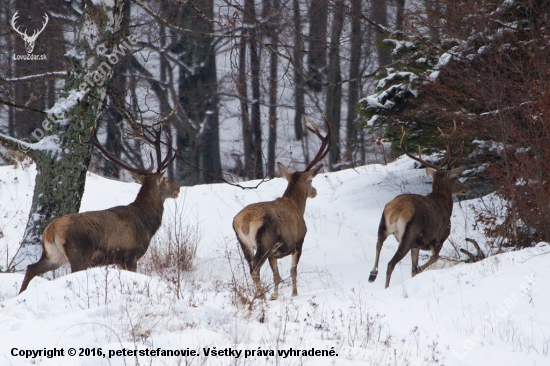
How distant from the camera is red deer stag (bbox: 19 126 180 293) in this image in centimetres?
633

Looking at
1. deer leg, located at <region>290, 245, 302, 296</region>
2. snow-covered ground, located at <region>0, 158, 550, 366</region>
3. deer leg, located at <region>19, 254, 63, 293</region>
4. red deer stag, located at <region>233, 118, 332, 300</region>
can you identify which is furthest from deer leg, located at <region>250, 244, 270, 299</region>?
deer leg, located at <region>19, 254, 63, 293</region>

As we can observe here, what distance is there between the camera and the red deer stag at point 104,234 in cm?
633

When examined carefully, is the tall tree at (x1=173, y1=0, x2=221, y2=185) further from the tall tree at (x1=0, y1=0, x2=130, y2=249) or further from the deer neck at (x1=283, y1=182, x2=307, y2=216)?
the tall tree at (x1=0, y1=0, x2=130, y2=249)

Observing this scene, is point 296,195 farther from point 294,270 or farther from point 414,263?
point 414,263

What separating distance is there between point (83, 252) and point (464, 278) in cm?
417

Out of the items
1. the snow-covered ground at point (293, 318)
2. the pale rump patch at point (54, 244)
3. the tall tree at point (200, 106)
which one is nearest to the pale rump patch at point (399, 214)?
the snow-covered ground at point (293, 318)

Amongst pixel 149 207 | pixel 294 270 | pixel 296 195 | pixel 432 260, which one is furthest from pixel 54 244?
pixel 432 260

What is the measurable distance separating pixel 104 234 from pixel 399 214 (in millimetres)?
3653

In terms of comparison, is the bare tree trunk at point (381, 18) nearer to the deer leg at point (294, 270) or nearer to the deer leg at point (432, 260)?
the deer leg at point (432, 260)

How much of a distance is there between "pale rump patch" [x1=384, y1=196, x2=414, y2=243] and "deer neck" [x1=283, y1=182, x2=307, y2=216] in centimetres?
111

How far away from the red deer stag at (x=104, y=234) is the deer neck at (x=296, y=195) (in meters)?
1.65

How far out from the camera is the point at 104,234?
6.70 metres

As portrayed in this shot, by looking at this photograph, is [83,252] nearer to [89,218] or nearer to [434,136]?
[89,218]

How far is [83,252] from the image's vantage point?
639cm
